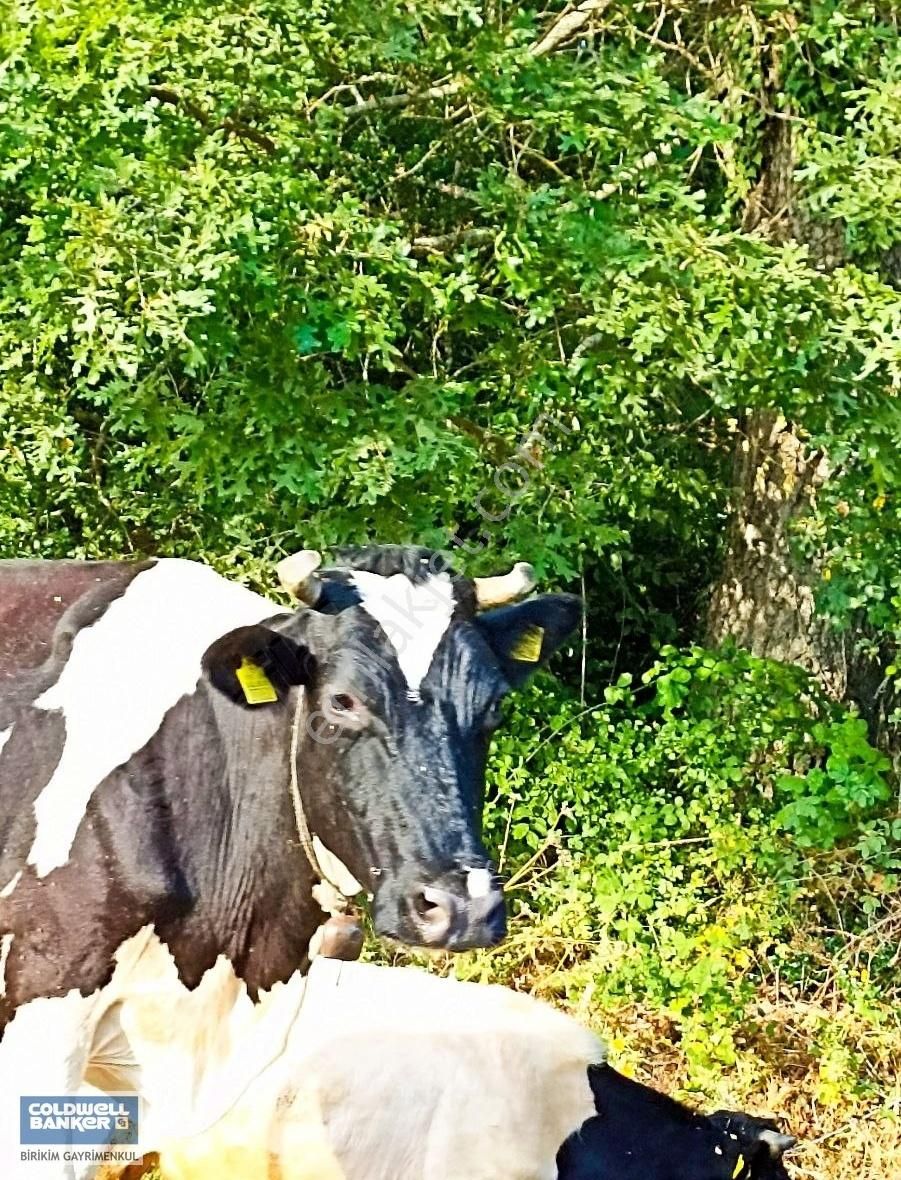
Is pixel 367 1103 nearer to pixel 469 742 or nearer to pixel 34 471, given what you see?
pixel 469 742

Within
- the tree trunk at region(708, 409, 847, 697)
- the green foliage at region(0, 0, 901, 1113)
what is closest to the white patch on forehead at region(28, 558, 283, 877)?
the green foliage at region(0, 0, 901, 1113)

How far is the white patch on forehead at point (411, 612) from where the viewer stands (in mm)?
3361

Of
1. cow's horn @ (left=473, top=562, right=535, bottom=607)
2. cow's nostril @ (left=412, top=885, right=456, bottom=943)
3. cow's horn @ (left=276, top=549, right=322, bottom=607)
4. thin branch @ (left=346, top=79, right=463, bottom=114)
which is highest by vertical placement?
thin branch @ (left=346, top=79, right=463, bottom=114)

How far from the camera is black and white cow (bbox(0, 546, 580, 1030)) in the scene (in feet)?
10.8

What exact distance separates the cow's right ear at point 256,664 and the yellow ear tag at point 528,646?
21.5 inches

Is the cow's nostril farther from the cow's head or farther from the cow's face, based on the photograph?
the cow's face

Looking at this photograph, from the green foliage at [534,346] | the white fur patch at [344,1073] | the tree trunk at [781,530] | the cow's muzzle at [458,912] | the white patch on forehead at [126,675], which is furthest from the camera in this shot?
the tree trunk at [781,530]

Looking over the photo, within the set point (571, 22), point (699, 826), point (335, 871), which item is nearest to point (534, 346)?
point (571, 22)

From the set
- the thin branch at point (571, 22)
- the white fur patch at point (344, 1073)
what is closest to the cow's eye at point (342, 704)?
the white fur patch at point (344, 1073)

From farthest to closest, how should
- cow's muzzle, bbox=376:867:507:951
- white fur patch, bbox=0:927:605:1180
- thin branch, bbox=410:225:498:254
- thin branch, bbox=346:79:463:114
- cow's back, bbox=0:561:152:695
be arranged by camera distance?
1. thin branch, bbox=410:225:498:254
2. thin branch, bbox=346:79:463:114
3. cow's back, bbox=0:561:152:695
4. white fur patch, bbox=0:927:605:1180
5. cow's muzzle, bbox=376:867:507:951

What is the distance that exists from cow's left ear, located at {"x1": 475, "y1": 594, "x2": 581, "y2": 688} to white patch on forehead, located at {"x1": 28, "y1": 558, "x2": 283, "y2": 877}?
0.58 meters

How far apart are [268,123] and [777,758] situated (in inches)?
136

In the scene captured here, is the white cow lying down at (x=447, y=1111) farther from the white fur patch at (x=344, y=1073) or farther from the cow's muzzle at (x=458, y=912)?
the cow's muzzle at (x=458, y=912)

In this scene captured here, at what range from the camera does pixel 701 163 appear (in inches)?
294
